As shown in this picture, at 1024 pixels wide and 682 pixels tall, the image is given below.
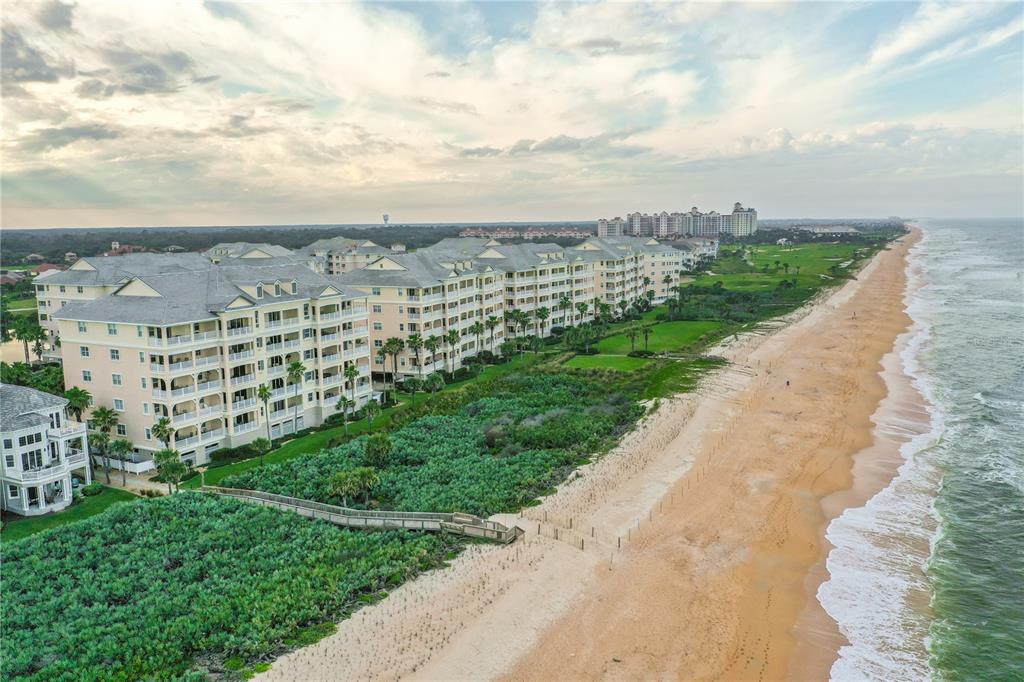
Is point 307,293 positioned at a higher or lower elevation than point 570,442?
higher

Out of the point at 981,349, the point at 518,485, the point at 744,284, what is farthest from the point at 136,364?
the point at 744,284

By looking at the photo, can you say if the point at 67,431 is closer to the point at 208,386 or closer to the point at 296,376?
the point at 208,386

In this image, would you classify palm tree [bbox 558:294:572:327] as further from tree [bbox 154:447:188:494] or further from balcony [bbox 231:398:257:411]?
tree [bbox 154:447:188:494]

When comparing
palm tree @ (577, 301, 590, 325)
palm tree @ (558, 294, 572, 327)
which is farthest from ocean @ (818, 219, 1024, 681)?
palm tree @ (577, 301, 590, 325)

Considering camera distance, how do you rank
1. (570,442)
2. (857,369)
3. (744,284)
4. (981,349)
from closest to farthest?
(570,442)
(857,369)
(981,349)
(744,284)

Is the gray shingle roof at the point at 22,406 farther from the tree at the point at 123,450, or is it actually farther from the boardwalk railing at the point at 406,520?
the boardwalk railing at the point at 406,520

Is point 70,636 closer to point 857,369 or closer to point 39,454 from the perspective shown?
point 39,454
